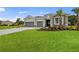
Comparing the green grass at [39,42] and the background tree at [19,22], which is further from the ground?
the background tree at [19,22]

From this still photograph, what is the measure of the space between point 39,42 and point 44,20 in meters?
0.30

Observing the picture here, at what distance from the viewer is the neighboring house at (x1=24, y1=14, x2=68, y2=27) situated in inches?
194

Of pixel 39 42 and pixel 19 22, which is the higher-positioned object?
pixel 19 22

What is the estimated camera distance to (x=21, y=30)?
16.3 ft

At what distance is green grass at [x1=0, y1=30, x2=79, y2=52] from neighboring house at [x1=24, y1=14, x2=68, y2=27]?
0.11 metres

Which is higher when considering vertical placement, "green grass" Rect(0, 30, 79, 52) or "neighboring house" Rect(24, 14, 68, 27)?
"neighboring house" Rect(24, 14, 68, 27)

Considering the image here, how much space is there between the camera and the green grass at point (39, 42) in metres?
4.86

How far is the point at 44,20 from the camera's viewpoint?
4938mm

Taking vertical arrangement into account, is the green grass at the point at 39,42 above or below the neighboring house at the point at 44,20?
below

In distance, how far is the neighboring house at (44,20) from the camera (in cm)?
493

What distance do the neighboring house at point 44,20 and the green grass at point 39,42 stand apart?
0.36 ft
